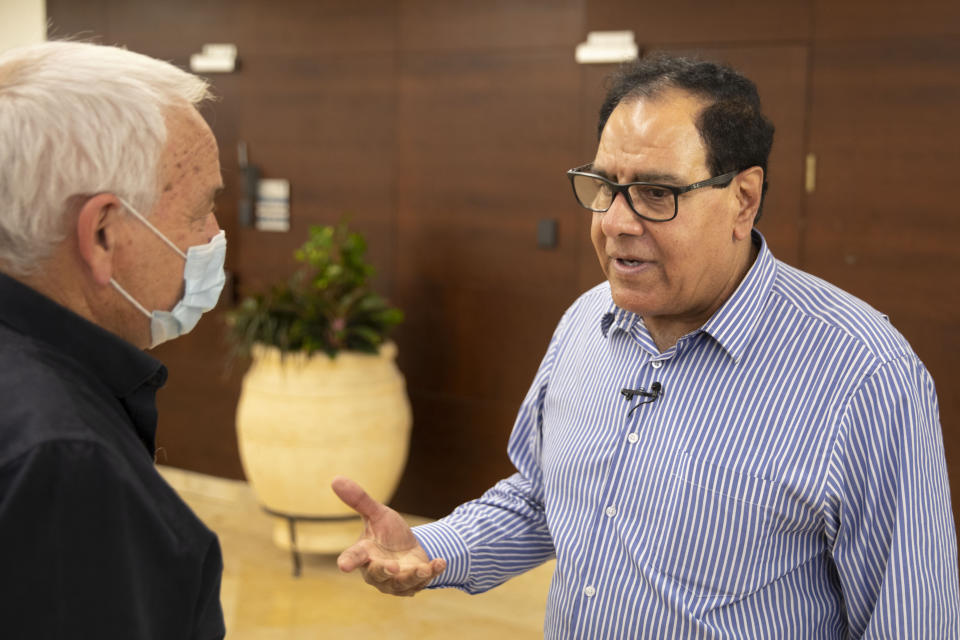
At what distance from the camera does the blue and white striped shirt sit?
1478mm

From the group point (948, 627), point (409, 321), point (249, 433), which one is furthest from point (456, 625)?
point (948, 627)

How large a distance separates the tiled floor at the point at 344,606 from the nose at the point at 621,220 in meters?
2.44

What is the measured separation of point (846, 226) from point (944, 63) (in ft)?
2.08

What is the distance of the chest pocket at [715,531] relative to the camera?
1553 millimetres

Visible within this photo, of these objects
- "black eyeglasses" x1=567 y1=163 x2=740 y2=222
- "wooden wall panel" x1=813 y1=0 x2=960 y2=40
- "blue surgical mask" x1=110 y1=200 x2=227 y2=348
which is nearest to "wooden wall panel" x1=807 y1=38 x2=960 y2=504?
"wooden wall panel" x1=813 y1=0 x2=960 y2=40

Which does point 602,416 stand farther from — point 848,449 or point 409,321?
point 409,321

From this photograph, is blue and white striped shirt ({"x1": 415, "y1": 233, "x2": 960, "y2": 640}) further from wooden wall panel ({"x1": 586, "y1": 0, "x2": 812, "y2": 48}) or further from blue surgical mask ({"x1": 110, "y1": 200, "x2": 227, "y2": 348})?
wooden wall panel ({"x1": 586, "y1": 0, "x2": 812, "y2": 48})

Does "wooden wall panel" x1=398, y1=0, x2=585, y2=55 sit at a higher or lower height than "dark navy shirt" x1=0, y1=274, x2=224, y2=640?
higher

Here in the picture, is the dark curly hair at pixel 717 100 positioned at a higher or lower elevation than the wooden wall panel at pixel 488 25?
lower

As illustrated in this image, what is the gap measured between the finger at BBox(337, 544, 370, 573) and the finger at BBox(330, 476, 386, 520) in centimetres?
6

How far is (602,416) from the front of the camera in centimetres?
176

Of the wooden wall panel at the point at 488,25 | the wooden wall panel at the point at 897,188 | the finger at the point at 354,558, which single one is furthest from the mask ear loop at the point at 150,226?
the wooden wall panel at the point at 488,25

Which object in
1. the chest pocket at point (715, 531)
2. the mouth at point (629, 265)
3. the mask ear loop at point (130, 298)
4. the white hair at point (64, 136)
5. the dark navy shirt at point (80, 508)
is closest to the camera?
the dark navy shirt at point (80, 508)

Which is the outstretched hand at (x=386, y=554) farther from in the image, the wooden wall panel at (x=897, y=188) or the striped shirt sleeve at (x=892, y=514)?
the wooden wall panel at (x=897, y=188)
